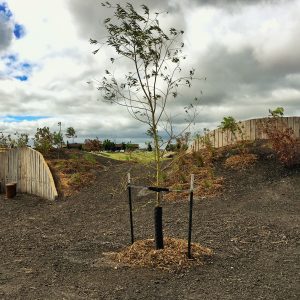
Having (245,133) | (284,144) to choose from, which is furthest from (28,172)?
(284,144)

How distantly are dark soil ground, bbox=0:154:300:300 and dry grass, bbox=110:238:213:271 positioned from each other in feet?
0.54

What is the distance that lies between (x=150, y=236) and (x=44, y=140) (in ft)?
Result: 34.7

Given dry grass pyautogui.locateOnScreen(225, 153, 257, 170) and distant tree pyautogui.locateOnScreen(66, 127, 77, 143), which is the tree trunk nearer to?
dry grass pyautogui.locateOnScreen(225, 153, 257, 170)

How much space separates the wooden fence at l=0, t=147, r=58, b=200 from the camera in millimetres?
14213

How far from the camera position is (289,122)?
14.5 metres

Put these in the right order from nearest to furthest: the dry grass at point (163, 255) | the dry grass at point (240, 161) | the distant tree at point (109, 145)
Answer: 1. the dry grass at point (163, 255)
2. the dry grass at point (240, 161)
3. the distant tree at point (109, 145)

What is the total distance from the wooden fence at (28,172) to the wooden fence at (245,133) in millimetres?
5754

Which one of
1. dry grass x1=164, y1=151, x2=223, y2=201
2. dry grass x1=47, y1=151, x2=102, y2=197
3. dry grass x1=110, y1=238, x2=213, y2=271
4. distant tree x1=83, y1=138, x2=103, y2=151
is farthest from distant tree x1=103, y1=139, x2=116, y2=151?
dry grass x1=110, y1=238, x2=213, y2=271

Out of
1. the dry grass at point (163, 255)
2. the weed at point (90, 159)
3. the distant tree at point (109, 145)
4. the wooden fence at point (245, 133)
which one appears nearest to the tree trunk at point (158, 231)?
the dry grass at point (163, 255)

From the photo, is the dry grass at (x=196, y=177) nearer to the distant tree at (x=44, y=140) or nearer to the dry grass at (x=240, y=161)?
the dry grass at (x=240, y=161)

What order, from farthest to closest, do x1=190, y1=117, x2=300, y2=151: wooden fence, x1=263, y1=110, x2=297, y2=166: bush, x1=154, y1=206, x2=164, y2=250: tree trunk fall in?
x1=190, y1=117, x2=300, y2=151: wooden fence, x1=263, y1=110, x2=297, y2=166: bush, x1=154, y1=206, x2=164, y2=250: tree trunk

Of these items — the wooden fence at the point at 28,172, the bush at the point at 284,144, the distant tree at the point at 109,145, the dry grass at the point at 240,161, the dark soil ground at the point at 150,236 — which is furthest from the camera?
the distant tree at the point at 109,145

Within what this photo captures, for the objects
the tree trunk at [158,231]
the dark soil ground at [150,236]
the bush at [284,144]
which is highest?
the bush at [284,144]

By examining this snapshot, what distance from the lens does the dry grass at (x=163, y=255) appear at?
5.99m
